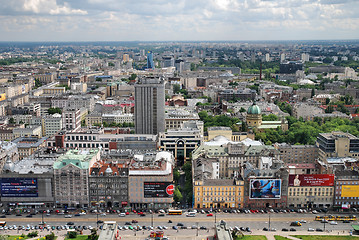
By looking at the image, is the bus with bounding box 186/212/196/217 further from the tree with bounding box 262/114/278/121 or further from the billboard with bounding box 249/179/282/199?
the tree with bounding box 262/114/278/121

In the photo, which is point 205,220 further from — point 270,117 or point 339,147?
point 270,117

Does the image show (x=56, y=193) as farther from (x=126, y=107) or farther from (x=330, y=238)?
(x=126, y=107)

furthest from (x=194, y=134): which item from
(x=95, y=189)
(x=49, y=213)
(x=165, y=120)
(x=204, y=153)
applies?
(x=49, y=213)

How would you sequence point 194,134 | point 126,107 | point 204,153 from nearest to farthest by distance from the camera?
1. point 204,153
2. point 194,134
3. point 126,107

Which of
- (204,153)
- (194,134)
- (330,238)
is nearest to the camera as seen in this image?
(330,238)

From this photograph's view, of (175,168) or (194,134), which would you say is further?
(194,134)

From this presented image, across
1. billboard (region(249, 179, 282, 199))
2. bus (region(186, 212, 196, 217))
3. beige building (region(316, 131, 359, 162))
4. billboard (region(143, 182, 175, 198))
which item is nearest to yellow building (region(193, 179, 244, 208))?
billboard (region(249, 179, 282, 199))
